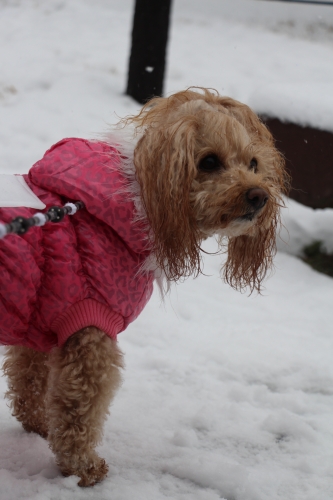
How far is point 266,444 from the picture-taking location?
263cm

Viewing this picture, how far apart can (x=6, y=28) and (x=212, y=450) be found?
6.23 m

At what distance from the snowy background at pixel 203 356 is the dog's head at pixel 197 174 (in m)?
0.67

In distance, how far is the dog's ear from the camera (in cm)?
199

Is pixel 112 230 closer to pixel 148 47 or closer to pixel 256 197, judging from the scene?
pixel 256 197

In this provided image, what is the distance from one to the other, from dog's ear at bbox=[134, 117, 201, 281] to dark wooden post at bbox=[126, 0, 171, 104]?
12.3ft

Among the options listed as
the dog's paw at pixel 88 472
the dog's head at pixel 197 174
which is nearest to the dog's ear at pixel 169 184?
the dog's head at pixel 197 174

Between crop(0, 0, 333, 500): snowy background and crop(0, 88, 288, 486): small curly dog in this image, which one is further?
crop(0, 0, 333, 500): snowy background

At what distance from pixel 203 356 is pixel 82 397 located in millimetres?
1192

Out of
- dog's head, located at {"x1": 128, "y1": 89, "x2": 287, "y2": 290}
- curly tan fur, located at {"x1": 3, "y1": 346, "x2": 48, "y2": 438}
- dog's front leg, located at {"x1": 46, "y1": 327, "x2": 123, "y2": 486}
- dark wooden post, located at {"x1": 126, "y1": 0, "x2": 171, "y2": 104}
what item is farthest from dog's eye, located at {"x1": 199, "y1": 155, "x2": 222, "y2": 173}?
dark wooden post, located at {"x1": 126, "y1": 0, "x2": 171, "y2": 104}

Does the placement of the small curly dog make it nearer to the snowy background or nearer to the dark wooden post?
the snowy background

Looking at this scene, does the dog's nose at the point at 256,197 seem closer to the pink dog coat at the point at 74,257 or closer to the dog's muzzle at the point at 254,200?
the dog's muzzle at the point at 254,200

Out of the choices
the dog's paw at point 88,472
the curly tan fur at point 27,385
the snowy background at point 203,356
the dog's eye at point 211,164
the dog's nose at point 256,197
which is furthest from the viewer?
the curly tan fur at point 27,385

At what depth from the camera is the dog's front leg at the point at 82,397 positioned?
2135 millimetres

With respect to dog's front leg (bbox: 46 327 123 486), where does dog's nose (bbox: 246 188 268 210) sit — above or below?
above
